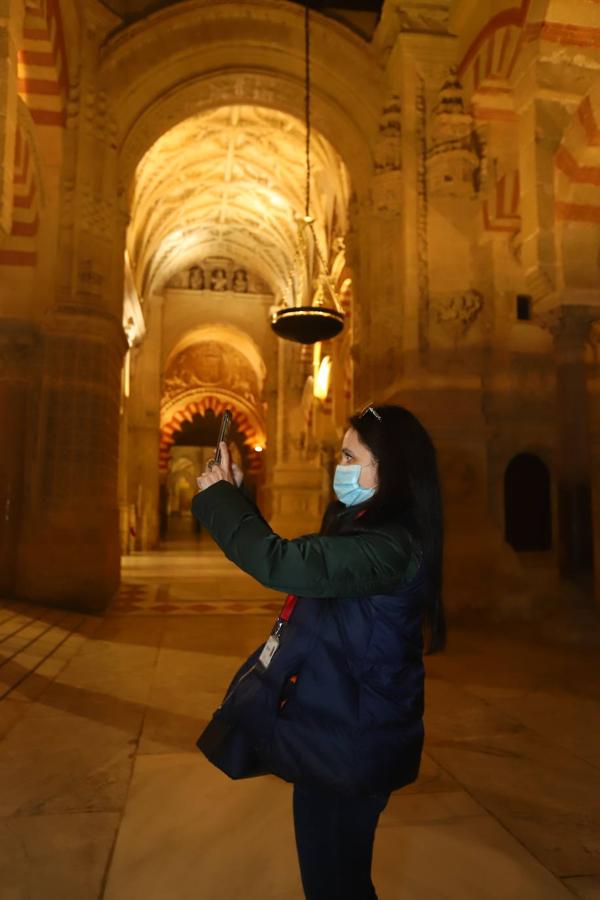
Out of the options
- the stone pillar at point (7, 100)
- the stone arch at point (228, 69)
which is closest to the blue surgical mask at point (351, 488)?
the stone pillar at point (7, 100)

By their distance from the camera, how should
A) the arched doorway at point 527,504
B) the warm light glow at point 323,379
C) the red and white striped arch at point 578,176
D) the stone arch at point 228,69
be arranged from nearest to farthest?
the red and white striped arch at point 578,176
the arched doorway at point 527,504
the stone arch at point 228,69
the warm light glow at point 323,379

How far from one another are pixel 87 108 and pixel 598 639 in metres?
7.11

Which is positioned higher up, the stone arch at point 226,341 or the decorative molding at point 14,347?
the stone arch at point 226,341

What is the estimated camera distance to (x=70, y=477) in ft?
22.3

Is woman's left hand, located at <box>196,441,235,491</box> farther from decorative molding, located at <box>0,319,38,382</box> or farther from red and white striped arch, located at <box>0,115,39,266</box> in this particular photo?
red and white striped arch, located at <box>0,115,39,266</box>

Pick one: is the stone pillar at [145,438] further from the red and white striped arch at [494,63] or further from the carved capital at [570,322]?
the carved capital at [570,322]

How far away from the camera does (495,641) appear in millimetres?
5578

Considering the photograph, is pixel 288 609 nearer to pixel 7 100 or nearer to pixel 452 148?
pixel 7 100

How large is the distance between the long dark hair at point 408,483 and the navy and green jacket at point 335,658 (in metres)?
0.05

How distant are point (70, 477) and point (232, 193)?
977 centimetres

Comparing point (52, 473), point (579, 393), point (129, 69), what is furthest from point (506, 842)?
point (129, 69)

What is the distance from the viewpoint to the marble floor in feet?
5.99

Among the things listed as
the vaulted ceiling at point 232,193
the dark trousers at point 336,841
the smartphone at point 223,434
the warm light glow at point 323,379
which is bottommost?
the dark trousers at point 336,841

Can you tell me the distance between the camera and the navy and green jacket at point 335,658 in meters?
1.10
